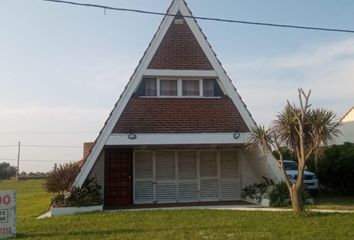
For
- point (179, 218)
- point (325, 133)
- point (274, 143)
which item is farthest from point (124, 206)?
point (325, 133)

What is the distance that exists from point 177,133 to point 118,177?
334 centimetres

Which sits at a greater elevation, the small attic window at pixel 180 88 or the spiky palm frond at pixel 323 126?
the small attic window at pixel 180 88

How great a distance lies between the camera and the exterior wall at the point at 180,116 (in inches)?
682

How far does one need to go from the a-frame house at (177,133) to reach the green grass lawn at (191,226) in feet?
10.3

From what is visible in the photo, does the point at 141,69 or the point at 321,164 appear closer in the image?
the point at 141,69

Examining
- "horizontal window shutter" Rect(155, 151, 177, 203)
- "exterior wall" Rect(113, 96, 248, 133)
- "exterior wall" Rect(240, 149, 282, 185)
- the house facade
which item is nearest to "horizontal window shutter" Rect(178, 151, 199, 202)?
"horizontal window shutter" Rect(155, 151, 177, 203)

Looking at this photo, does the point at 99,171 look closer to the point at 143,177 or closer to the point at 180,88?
the point at 143,177

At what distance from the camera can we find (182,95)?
59.8 ft

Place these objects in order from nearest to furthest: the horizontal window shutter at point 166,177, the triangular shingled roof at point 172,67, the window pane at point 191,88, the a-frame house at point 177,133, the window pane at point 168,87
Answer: the triangular shingled roof at point 172,67, the a-frame house at point 177,133, the window pane at point 168,87, the window pane at point 191,88, the horizontal window shutter at point 166,177

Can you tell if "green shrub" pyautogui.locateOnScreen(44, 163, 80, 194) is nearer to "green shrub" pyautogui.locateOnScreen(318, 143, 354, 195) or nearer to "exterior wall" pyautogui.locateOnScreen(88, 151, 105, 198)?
"exterior wall" pyautogui.locateOnScreen(88, 151, 105, 198)

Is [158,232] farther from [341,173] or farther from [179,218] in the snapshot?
[341,173]

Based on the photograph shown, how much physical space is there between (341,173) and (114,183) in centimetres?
1046

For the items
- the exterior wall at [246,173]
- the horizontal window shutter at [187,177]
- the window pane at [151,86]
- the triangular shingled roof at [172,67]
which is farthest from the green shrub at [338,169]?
the window pane at [151,86]

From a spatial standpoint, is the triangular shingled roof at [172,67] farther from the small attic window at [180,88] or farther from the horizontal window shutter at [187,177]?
the horizontal window shutter at [187,177]
